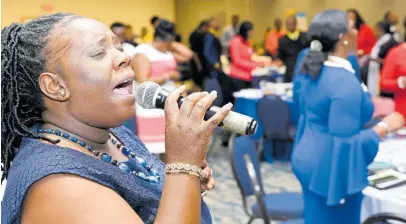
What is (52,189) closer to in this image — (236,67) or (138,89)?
(138,89)

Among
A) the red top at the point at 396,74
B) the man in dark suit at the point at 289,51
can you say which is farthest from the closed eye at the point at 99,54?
the man in dark suit at the point at 289,51

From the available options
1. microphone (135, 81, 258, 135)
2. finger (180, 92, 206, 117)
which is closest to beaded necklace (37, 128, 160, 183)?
microphone (135, 81, 258, 135)

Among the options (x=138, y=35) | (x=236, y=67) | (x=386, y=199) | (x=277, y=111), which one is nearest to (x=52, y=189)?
(x=386, y=199)

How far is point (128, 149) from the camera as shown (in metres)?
1.25

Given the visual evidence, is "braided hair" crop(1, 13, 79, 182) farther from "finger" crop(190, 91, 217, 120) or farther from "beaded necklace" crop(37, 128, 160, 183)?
"finger" crop(190, 91, 217, 120)

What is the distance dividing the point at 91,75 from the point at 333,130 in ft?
5.94

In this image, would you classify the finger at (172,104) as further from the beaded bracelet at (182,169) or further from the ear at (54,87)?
the ear at (54,87)

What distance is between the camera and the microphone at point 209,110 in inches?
38.2

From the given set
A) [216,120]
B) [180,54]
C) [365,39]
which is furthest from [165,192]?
[365,39]

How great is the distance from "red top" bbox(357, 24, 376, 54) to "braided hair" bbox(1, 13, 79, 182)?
8.05 metres

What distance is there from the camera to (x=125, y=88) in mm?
1012

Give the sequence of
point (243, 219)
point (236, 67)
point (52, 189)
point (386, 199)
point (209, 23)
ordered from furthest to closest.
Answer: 1. point (209, 23)
2. point (236, 67)
3. point (243, 219)
4. point (386, 199)
5. point (52, 189)

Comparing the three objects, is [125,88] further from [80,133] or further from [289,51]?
[289,51]

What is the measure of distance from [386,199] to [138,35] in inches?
405
